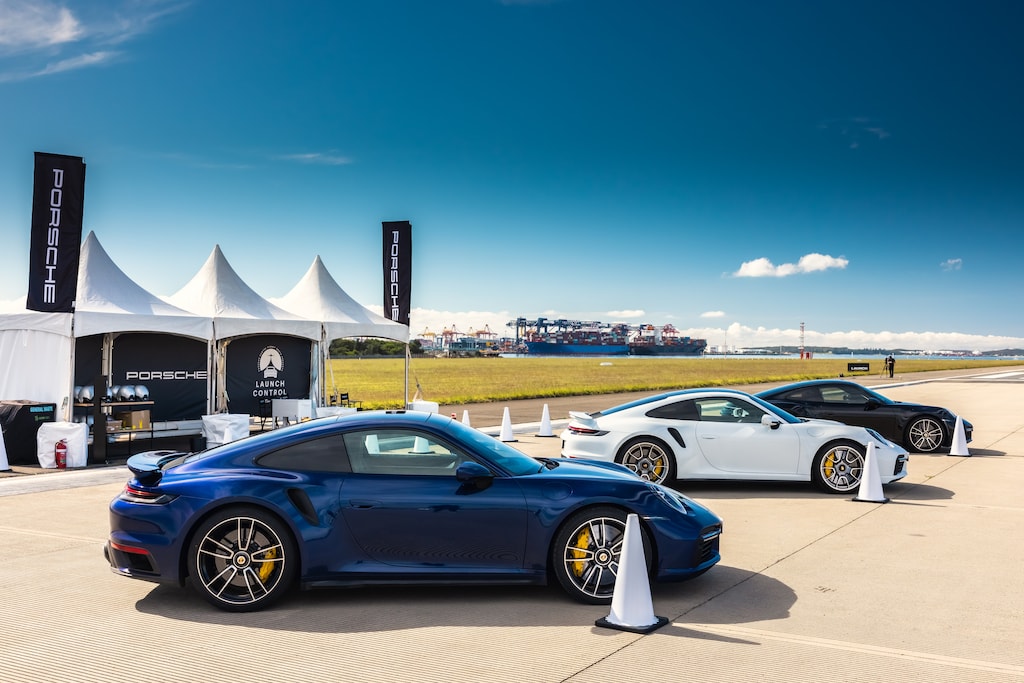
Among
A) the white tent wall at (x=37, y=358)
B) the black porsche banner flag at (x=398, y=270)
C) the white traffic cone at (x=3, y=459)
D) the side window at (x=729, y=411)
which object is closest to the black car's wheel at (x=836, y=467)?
the side window at (x=729, y=411)

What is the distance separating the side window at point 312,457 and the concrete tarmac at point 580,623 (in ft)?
3.02

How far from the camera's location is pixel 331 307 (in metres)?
21.0

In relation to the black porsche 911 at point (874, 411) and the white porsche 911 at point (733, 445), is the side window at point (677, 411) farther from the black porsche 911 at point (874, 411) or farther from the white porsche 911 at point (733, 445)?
the black porsche 911 at point (874, 411)

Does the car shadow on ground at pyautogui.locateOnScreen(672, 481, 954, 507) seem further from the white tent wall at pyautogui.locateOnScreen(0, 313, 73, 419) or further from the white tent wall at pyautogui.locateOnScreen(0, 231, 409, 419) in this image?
the white tent wall at pyautogui.locateOnScreen(0, 313, 73, 419)

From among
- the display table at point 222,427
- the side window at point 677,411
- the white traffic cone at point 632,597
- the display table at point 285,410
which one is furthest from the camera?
→ the display table at point 285,410

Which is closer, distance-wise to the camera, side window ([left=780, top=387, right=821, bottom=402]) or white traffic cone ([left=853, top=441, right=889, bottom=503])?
white traffic cone ([left=853, top=441, right=889, bottom=503])

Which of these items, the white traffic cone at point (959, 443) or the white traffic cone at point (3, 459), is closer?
the white traffic cone at point (3, 459)

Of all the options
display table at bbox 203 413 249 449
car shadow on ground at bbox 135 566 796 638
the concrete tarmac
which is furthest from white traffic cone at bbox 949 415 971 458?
display table at bbox 203 413 249 449

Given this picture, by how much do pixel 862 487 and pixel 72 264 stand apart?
12.1m

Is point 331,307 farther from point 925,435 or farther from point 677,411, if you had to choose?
point 925,435

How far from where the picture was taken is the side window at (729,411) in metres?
10.7

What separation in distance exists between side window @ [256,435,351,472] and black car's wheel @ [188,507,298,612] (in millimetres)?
363

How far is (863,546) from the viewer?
24.9 ft

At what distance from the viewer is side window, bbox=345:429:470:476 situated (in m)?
5.87
